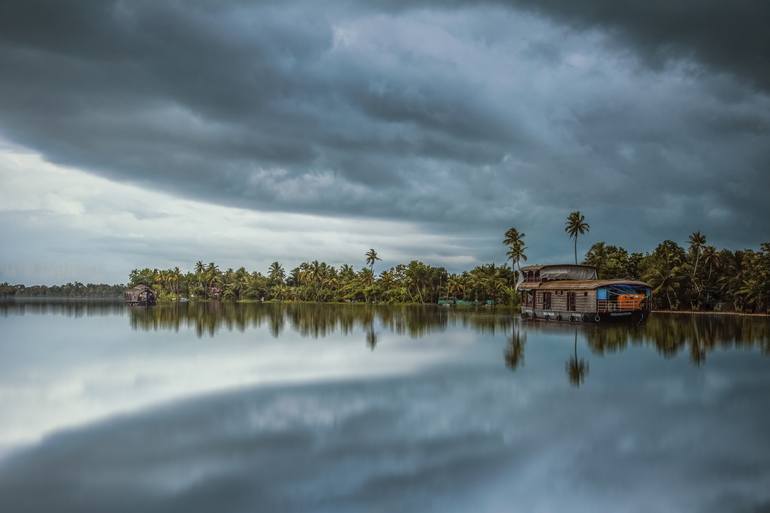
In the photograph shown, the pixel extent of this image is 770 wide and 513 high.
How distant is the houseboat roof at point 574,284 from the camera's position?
134ft

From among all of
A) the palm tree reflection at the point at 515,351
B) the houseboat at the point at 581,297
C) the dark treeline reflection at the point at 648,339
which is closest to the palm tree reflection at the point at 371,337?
the palm tree reflection at the point at 515,351

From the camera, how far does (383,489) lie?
9.91 m

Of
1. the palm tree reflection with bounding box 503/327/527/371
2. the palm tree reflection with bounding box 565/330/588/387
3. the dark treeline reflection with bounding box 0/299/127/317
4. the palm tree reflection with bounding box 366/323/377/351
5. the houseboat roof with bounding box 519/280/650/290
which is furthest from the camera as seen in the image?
the dark treeline reflection with bounding box 0/299/127/317

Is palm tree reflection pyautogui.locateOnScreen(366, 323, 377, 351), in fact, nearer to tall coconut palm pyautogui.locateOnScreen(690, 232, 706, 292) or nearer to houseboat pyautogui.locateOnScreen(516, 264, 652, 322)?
houseboat pyautogui.locateOnScreen(516, 264, 652, 322)

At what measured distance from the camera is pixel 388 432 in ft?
43.5

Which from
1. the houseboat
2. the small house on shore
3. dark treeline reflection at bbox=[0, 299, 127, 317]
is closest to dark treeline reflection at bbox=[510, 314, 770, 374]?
the houseboat

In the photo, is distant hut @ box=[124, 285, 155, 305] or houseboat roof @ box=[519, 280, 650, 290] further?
distant hut @ box=[124, 285, 155, 305]

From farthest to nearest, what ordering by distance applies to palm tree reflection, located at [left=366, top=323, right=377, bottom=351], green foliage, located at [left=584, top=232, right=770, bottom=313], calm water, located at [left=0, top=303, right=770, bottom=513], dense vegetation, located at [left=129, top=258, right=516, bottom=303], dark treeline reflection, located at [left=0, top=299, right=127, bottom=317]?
dense vegetation, located at [left=129, top=258, right=516, bottom=303]
dark treeline reflection, located at [left=0, top=299, right=127, bottom=317]
green foliage, located at [left=584, top=232, right=770, bottom=313]
palm tree reflection, located at [left=366, top=323, right=377, bottom=351]
calm water, located at [left=0, top=303, right=770, bottom=513]

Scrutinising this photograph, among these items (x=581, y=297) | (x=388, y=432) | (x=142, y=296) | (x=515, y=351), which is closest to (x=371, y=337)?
(x=515, y=351)

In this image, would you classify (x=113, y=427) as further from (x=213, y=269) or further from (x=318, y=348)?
(x=213, y=269)

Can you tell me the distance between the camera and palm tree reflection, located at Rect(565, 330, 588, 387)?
19.3 meters

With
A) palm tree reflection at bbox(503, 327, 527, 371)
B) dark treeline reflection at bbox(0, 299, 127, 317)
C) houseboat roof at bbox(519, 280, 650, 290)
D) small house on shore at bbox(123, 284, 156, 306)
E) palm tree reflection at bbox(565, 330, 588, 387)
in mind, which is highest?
houseboat roof at bbox(519, 280, 650, 290)

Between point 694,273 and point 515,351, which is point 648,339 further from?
point 694,273

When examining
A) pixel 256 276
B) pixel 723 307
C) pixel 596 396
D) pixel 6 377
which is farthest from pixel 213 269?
pixel 596 396
